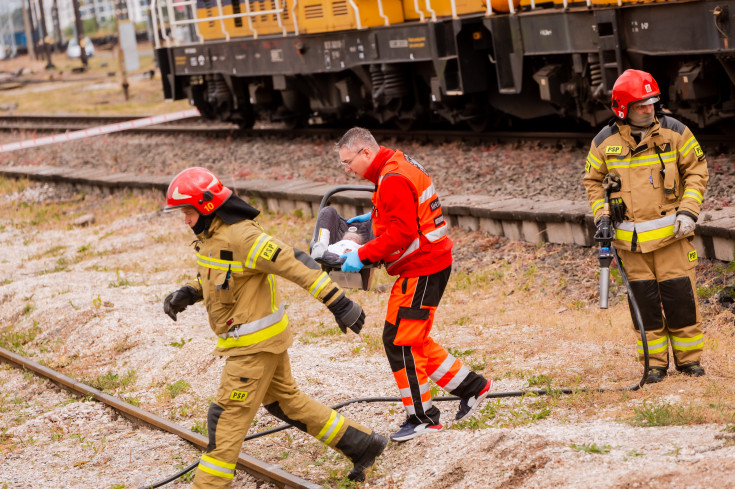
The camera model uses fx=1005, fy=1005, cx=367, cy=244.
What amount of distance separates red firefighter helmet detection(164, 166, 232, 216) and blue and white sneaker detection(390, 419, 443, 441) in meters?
1.81

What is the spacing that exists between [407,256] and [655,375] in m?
1.76

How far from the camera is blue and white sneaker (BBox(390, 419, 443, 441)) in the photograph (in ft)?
19.6

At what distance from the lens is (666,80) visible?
12.1 meters

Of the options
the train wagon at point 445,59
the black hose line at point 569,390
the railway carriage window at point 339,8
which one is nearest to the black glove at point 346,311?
the black hose line at point 569,390

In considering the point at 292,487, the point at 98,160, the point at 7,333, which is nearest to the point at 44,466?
the point at 292,487

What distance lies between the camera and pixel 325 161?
16188 mm

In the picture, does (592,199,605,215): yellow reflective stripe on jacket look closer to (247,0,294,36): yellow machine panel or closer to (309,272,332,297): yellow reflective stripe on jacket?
(309,272,332,297): yellow reflective stripe on jacket

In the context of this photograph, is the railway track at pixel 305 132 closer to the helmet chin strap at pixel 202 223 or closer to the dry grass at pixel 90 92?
the dry grass at pixel 90 92

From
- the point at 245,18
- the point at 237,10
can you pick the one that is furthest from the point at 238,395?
the point at 237,10

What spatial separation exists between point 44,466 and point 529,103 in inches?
386

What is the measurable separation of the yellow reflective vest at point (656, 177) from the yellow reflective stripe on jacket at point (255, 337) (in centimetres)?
219

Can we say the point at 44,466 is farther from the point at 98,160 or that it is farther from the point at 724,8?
the point at 98,160

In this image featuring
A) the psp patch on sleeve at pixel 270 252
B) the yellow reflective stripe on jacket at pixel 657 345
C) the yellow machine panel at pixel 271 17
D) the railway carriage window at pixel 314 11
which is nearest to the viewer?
the psp patch on sleeve at pixel 270 252

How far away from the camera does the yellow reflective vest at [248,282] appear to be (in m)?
5.17
